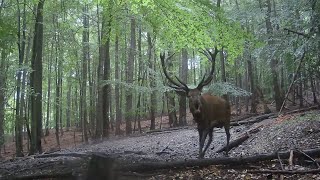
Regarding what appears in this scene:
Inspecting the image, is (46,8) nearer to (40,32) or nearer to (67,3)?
(67,3)

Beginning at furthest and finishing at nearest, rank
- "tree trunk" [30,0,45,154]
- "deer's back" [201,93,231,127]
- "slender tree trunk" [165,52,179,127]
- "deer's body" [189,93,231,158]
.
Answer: "slender tree trunk" [165,52,179,127], "tree trunk" [30,0,45,154], "deer's back" [201,93,231,127], "deer's body" [189,93,231,158]

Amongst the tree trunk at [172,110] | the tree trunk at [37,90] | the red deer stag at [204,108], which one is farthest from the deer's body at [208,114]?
the tree trunk at [172,110]

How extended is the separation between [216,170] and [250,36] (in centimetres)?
483

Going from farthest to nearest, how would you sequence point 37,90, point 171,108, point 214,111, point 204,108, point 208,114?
point 171,108 < point 37,90 < point 214,111 < point 208,114 < point 204,108

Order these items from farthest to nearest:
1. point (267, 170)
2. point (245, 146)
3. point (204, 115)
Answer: point (245, 146) < point (204, 115) < point (267, 170)

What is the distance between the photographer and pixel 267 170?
5738mm

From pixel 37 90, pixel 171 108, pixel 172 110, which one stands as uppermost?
pixel 37 90

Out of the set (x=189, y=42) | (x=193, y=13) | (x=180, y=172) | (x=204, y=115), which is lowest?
(x=180, y=172)

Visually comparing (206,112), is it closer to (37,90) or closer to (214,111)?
(214,111)

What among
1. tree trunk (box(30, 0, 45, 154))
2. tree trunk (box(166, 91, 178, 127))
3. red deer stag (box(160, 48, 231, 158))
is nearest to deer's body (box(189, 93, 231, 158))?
red deer stag (box(160, 48, 231, 158))

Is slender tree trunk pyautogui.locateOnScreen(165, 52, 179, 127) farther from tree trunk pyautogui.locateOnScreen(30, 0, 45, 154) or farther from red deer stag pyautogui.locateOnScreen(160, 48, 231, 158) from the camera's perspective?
red deer stag pyautogui.locateOnScreen(160, 48, 231, 158)

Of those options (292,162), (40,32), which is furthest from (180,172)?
(40,32)

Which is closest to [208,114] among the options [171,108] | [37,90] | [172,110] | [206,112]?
[206,112]

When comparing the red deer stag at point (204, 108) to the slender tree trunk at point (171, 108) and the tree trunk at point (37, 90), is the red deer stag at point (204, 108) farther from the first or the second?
the slender tree trunk at point (171, 108)
